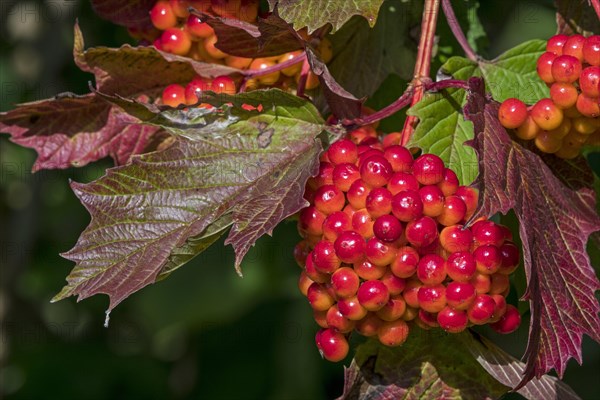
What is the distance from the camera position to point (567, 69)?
3.62ft

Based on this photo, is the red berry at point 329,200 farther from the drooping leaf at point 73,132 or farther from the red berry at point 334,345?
the drooping leaf at point 73,132

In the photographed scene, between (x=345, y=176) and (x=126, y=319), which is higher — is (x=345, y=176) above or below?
above

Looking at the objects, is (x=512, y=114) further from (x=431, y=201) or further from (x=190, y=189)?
(x=190, y=189)

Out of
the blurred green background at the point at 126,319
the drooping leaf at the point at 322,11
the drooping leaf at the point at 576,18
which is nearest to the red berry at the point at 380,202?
the drooping leaf at the point at 322,11

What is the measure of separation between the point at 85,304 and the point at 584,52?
2405 millimetres

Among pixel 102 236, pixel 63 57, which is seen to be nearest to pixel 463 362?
pixel 102 236

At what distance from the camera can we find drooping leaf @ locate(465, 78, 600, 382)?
105 centimetres

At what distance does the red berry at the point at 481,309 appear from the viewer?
1.09 meters

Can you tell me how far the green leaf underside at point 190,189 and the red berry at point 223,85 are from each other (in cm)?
7

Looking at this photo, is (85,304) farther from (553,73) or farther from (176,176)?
(553,73)

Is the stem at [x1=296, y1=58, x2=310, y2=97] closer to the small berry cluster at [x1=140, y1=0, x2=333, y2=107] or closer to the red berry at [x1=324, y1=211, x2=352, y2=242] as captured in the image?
the small berry cluster at [x1=140, y1=0, x2=333, y2=107]

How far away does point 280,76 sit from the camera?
130 cm

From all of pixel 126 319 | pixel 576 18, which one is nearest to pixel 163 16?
pixel 576 18

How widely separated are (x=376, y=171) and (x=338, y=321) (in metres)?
0.19
